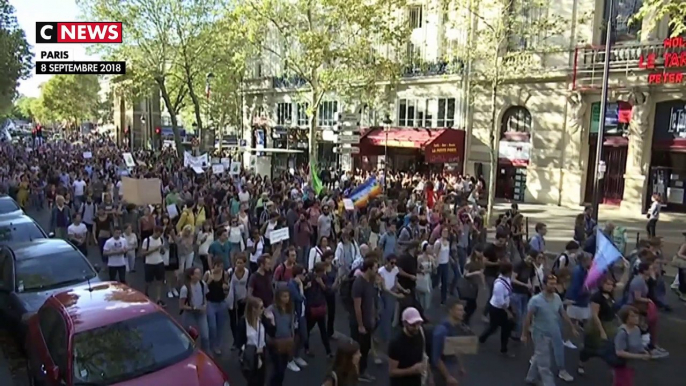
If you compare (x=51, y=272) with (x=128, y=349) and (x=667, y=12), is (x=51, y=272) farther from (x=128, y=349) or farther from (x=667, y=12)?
(x=667, y=12)

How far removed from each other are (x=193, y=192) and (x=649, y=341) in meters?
13.3

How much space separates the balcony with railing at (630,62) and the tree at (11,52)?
24837 millimetres

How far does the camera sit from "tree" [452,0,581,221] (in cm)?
2036

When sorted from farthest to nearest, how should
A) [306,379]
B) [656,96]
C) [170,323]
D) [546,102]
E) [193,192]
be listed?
[546,102] < [656,96] < [193,192] < [306,379] < [170,323]

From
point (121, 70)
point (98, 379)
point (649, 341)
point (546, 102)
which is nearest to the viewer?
point (98, 379)

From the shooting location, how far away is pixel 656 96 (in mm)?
22891

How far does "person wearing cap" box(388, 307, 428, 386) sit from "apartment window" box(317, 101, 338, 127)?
105 feet

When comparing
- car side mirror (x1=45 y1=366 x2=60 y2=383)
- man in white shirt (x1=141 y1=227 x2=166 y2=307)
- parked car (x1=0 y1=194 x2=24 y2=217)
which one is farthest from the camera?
parked car (x1=0 y1=194 x2=24 y2=217)

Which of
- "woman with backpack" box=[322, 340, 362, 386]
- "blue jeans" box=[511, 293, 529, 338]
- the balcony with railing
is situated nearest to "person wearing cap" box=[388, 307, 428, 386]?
"woman with backpack" box=[322, 340, 362, 386]

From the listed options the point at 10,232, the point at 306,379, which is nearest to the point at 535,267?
the point at 306,379

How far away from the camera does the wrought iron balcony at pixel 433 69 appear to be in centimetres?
2851

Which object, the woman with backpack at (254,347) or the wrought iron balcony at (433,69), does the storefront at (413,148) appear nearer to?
the wrought iron balcony at (433,69)

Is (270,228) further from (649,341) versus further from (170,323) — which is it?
(649,341)

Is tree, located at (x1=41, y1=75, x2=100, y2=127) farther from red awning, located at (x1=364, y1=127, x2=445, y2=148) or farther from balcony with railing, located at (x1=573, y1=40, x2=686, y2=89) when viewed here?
balcony with railing, located at (x1=573, y1=40, x2=686, y2=89)
